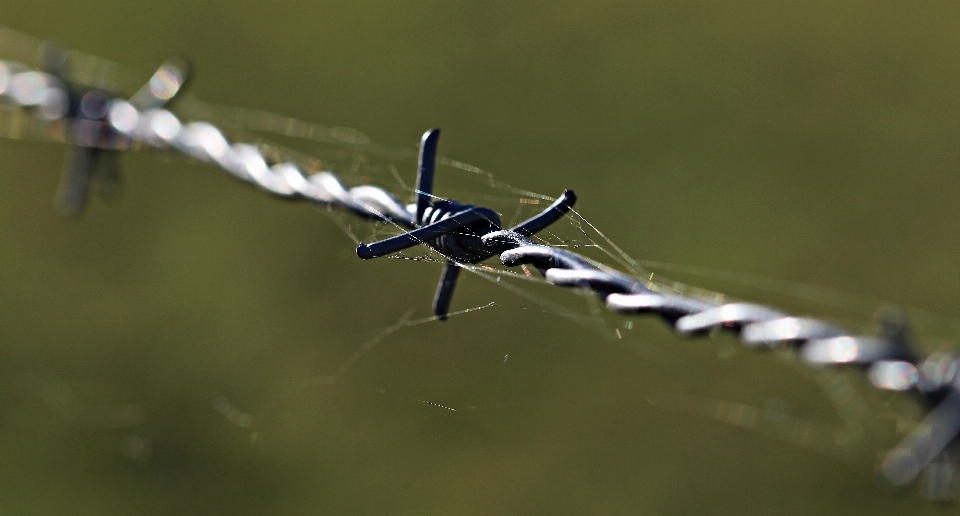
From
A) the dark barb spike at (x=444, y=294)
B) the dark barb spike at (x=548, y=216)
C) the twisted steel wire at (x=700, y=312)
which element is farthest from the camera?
the dark barb spike at (x=444, y=294)

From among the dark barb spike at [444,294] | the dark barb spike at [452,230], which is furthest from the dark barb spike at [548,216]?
the dark barb spike at [444,294]

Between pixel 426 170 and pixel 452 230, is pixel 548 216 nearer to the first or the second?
pixel 452 230

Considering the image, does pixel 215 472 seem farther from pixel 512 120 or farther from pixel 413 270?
pixel 512 120

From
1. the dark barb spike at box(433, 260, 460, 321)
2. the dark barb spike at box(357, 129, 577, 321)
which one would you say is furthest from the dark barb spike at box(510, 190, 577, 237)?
the dark barb spike at box(433, 260, 460, 321)

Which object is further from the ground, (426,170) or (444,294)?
(426,170)

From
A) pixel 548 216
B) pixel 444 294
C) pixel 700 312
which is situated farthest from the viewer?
pixel 444 294

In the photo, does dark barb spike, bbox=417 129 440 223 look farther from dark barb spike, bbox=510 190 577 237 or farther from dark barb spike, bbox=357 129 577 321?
dark barb spike, bbox=510 190 577 237

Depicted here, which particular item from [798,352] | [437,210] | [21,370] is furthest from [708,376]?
[21,370]

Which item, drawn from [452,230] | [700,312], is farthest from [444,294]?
[700,312]

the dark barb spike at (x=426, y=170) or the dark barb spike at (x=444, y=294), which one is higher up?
the dark barb spike at (x=426, y=170)

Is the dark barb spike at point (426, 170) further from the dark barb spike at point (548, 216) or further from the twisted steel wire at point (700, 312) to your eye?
the dark barb spike at point (548, 216)

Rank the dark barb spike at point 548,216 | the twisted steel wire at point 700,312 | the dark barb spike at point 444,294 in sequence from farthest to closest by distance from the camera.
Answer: the dark barb spike at point 444,294 → the dark barb spike at point 548,216 → the twisted steel wire at point 700,312
